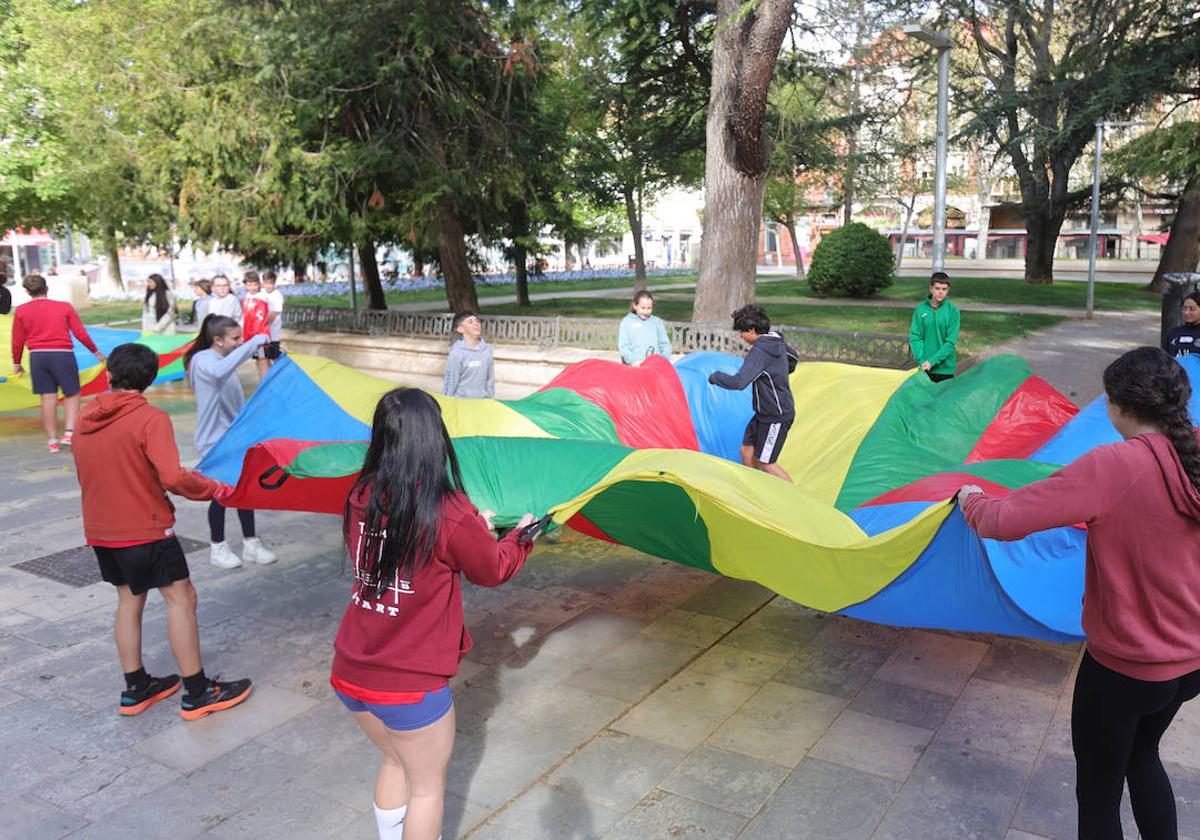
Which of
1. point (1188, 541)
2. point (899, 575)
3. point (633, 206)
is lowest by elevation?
point (899, 575)

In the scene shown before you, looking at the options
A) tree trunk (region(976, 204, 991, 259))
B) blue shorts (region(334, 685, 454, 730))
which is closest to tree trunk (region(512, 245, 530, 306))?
blue shorts (region(334, 685, 454, 730))

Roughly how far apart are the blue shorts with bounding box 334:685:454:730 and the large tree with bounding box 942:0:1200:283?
18.8m

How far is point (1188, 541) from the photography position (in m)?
2.68

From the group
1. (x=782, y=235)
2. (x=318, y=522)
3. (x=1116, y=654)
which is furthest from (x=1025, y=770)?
(x=782, y=235)

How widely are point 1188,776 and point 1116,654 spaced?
182cm

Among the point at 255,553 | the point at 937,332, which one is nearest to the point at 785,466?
the point at 937,332

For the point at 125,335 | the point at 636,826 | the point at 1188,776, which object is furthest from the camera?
the point at 125,335

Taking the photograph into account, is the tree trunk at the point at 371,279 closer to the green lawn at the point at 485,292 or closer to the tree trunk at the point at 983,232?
the green lawn at the point at 485,292

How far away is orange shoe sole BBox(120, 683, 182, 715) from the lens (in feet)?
15.4

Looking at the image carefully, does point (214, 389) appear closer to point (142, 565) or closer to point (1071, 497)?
point (142, 565)

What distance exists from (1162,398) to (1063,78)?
2746 centimetres

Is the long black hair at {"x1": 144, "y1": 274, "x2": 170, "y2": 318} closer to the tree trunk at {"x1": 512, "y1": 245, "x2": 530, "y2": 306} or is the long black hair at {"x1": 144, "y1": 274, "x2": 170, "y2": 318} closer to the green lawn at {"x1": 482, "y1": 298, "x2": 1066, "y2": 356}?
the tree trunk at {"x1": 512, "y1": 245, "x2": 530, "y2": 306}

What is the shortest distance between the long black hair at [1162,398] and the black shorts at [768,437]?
11.8ft

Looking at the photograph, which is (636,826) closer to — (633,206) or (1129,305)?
(633,206)
